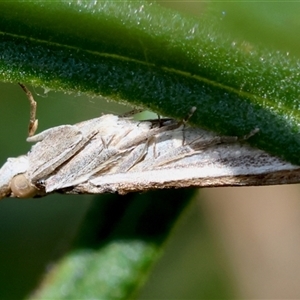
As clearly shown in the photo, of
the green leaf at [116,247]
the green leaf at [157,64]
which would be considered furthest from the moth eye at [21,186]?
the green leaf at [157,64]

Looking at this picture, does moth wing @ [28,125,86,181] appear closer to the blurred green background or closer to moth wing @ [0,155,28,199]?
moth wing @ [0,155,28,199]

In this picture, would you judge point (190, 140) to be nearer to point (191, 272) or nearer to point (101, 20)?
point (101, 20)

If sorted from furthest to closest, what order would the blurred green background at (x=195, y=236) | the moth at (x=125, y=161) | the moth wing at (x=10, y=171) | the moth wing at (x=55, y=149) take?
1. the blurred green background at (x=195, y=236)
2. the moth wing at (x=10, y=171)
3. the moth wing at (x=55, y=149)
4. the moth at (x=125, y=161)

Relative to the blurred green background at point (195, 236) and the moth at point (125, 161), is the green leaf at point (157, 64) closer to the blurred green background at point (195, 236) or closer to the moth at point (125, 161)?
the moth at point (125, 161)

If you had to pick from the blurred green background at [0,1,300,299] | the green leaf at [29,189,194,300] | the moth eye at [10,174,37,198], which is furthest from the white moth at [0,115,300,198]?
the blurred green background at [0,1,300,299]

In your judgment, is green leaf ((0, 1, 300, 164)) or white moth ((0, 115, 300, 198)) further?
white moth ((0, 115, 300, 198))

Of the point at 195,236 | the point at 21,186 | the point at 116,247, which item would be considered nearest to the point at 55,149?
the point at 21,186
